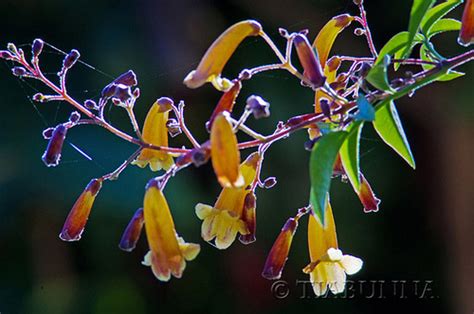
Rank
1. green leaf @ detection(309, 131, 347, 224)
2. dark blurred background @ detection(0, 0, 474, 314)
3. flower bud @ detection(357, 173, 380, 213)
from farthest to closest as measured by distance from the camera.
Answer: dark blurred background @ detection(0, 0, 474, 314), flower bud @ detection(357, 173, 380, 213), green leaf @ detection(309, 131, 347, 224)

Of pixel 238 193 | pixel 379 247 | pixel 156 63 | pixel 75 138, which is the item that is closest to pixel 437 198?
pixel 379 247

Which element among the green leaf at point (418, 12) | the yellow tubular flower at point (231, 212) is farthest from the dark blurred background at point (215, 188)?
the green leaf at point (418, 12)

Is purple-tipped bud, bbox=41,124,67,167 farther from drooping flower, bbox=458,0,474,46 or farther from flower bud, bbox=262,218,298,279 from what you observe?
drooping flower, bbox=458,0,474,46

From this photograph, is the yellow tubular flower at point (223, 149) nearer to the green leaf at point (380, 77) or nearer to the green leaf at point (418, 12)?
the green leaf at point (380, 77)

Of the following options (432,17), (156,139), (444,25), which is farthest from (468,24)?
(156,139)

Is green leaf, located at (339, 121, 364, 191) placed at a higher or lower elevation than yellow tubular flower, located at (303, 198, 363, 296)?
higher

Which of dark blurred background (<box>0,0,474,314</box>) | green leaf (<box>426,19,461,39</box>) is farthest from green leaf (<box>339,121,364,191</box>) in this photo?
dark blurred background (<box>0,0,474,314</box>)

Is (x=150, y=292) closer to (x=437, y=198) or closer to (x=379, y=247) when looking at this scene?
(x=379, y=247)

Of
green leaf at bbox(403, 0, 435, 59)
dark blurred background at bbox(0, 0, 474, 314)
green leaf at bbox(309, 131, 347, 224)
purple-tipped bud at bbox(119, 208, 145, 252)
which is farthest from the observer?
dark blurred background at bbox(0, 0, 474, 314)
